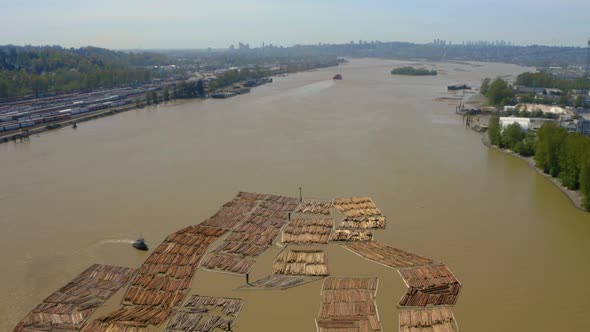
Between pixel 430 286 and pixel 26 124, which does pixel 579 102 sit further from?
pixel 26 124

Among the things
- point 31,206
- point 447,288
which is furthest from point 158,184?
point 447,288

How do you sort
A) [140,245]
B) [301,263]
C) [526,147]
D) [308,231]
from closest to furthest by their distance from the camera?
[301,263] < [140,245] < [308,231] < [526,147]

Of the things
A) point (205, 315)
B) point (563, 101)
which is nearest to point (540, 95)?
point (563, 101)

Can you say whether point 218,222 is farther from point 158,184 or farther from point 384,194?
point 384,194

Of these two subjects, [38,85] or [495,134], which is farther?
[38,85]

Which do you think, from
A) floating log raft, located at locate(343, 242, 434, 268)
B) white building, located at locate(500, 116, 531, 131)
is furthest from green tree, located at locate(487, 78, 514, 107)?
floating log raft, located at locate(343, 242, 434, 268)

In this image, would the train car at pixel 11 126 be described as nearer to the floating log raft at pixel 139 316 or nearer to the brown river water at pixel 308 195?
the brown river water at pixel 308 195

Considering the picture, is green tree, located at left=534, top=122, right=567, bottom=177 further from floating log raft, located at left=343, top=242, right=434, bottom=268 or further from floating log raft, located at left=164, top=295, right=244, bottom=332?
floating log raft, located at left=164, top=295, right=244, bottom=332
